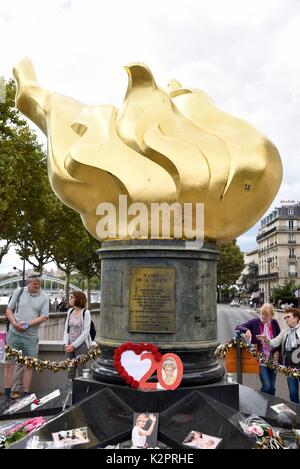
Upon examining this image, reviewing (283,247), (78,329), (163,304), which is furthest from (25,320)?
(283,247)

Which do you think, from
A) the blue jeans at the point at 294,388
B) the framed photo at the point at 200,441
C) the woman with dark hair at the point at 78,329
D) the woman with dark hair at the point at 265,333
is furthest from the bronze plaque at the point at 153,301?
the blue jeans at the point at 294,388

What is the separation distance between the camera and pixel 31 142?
22.0 metres

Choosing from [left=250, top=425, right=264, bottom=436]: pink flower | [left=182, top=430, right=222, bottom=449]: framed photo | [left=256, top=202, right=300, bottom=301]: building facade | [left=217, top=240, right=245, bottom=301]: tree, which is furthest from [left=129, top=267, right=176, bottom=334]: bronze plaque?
[left=256, top=202, right=300, bottom=301]: building facade

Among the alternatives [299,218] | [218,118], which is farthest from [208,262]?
[299,218]

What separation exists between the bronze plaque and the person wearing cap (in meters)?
2.16

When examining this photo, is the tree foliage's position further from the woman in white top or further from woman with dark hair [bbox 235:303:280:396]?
the woman in white top

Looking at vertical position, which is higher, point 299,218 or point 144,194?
point 299,218

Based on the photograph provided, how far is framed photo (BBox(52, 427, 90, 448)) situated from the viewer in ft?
15.3

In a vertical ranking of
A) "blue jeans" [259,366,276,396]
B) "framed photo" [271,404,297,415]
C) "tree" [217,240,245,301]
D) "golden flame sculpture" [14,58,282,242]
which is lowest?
"framed photo" [271,404,297,415]

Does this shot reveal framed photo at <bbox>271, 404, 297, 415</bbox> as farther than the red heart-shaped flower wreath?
Yes

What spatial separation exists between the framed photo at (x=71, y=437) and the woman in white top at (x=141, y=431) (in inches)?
18.6

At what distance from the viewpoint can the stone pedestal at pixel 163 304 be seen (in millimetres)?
5527
